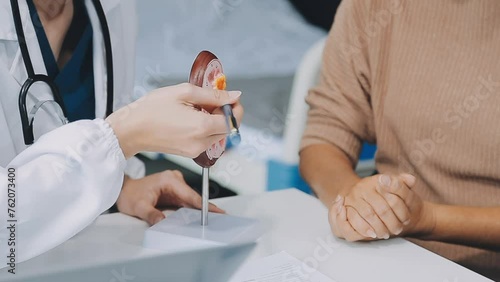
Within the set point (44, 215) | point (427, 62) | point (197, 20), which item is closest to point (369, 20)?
point (427, 62)

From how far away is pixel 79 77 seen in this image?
1.12 meters

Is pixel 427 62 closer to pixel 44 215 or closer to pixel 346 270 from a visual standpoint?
pixel 346 270

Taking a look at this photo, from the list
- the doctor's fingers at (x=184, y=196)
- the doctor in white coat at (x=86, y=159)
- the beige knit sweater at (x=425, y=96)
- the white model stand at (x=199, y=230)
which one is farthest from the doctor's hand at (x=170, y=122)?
the beige knit sweater at (x=425, y=96)

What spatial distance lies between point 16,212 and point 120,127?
6.3 inches

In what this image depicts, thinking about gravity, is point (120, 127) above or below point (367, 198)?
above

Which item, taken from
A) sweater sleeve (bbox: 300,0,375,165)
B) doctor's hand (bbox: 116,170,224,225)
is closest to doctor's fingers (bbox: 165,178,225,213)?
doctor's hand (bbox: 116,170,224,225)

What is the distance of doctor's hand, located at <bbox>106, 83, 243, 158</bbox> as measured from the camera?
0.81 metres

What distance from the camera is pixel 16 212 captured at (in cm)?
77

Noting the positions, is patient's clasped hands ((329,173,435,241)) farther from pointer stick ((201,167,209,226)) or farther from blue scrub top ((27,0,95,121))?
blue scrub top ((27,0,95,121))

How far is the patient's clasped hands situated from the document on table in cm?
12

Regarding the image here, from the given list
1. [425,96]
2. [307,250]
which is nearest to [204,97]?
[307,250]

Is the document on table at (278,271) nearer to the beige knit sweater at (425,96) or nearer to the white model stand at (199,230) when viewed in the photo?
the white model stand at (199,230)

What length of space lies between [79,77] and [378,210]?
0.55 meters

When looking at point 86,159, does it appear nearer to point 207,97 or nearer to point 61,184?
point 61,184
